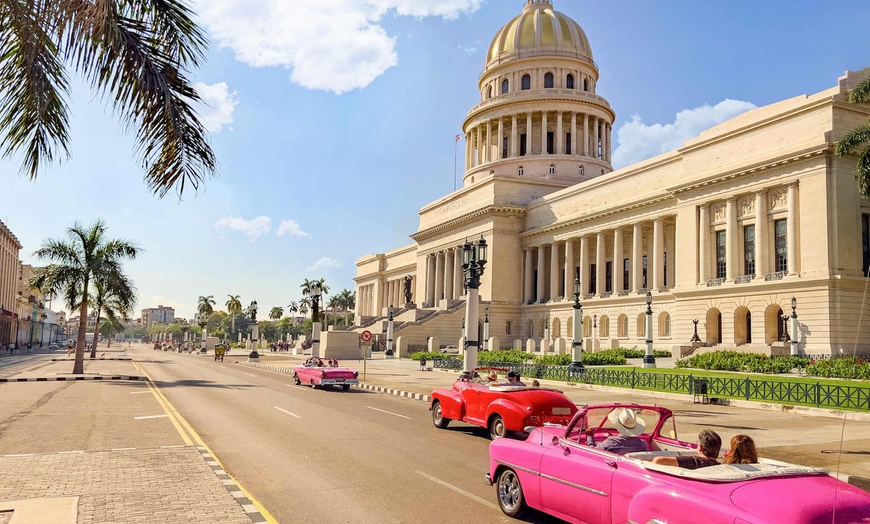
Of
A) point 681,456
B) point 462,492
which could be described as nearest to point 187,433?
point 462,492

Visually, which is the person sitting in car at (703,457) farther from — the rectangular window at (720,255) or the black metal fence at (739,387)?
the rectangular window at (720,255)

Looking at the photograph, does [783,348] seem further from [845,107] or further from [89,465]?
[89,465]

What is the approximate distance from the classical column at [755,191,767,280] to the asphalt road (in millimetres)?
31174

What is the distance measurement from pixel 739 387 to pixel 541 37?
73566 millimetres

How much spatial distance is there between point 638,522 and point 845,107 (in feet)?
139

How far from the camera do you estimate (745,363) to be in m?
34.2

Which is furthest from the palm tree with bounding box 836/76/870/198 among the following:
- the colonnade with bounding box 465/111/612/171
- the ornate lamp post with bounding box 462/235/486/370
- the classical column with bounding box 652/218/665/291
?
the colonnade with bounding box 465/111/612/171

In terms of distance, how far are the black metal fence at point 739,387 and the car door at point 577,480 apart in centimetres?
1432

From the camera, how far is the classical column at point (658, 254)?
5553 centimetres

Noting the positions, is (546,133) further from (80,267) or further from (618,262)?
(80,267)

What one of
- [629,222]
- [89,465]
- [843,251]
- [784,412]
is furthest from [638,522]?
[629,222]

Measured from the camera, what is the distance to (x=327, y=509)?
801 centimetres

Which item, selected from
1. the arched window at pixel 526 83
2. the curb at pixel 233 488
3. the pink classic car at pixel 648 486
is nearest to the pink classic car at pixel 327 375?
the curb at pixel 233 488

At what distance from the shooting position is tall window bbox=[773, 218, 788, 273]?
42812mm
